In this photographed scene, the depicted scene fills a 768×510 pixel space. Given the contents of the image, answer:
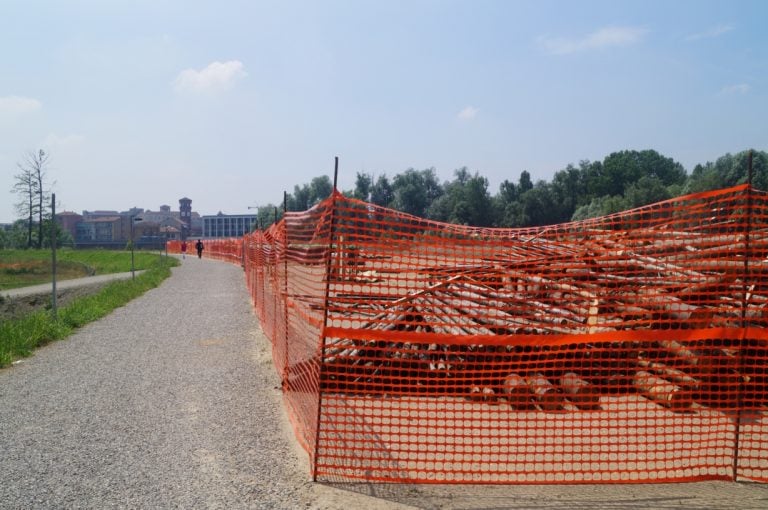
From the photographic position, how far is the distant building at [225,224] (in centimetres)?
11743

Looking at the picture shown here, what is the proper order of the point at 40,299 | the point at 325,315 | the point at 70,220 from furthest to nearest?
1. the point at 70,220
2. the point at 40,299
3. the point at 325,315

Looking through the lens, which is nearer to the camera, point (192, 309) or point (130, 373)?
point (130, 373)

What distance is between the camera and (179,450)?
4738 mm

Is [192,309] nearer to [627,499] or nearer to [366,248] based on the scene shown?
[366,248]

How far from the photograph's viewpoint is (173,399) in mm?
6328

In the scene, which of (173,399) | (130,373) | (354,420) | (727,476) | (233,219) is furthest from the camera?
(233,219)

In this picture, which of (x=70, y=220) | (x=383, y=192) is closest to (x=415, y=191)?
(x=383, y=192)

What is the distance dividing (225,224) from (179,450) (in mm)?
127148

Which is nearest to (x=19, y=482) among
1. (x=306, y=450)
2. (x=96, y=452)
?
(x=96, y=452)

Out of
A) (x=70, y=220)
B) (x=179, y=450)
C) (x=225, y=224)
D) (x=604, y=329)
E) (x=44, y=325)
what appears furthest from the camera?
(x=70, y=220)

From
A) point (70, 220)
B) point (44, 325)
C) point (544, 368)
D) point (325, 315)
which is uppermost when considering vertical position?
point (70, 220)

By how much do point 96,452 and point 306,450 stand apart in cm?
177

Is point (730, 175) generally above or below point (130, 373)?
above

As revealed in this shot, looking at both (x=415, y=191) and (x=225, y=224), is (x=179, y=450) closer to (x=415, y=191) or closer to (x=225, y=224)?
(x=415, y=191)
